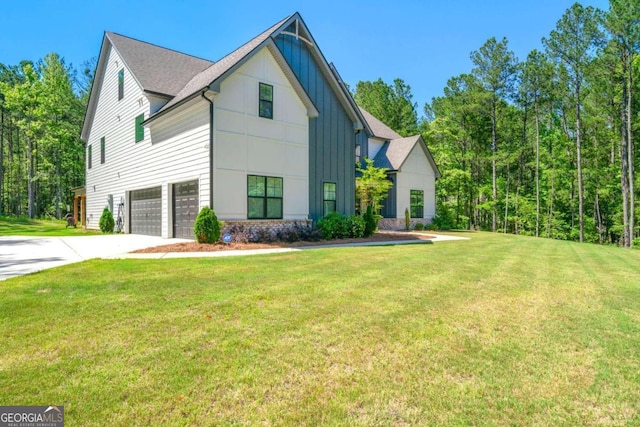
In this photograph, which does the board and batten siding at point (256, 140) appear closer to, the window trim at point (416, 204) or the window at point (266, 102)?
the window at point (266, 102)

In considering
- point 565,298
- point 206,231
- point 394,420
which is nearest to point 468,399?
point 394,420

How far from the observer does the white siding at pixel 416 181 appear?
22000 millimetres

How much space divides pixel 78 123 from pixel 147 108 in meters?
25.0

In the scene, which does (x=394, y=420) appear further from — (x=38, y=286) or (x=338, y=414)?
(x=38, y=286)

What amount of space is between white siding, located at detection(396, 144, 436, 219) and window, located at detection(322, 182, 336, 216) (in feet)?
24.1

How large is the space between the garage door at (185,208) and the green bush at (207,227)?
1636 millimetres

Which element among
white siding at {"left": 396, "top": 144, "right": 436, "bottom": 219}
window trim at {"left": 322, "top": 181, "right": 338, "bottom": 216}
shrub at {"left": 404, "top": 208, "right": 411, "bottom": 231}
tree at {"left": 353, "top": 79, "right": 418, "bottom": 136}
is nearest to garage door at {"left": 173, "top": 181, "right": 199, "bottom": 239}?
window trim at {"left": 322, "top": 181, "right": 338, "bottom": 216}

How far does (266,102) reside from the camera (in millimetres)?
13391

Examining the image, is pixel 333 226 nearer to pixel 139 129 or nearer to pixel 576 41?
pixel 139 129

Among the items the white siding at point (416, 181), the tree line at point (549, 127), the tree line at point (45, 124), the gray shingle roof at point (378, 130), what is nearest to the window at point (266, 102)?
the white siding at point (416, 181)

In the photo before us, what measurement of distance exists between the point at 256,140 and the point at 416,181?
1335cm

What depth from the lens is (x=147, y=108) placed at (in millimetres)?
15414

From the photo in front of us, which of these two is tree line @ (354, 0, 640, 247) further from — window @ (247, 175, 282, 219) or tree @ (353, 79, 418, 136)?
window @ (247, 175, 282, 219)

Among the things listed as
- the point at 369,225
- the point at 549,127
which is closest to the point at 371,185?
the point at 369,225
